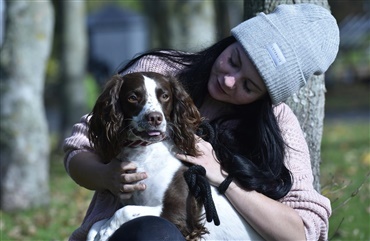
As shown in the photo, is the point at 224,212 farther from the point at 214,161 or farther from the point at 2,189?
the point at 2,189

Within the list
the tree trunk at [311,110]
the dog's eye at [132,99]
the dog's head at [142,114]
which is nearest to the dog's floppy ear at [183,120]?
the dog's head at [142,114]

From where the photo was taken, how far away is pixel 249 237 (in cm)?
358

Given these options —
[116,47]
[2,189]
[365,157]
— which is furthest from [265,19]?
[116,47]

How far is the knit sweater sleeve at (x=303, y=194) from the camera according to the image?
3.63 m

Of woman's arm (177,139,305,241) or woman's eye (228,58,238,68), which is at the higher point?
woman's eye (228,58,238,68)

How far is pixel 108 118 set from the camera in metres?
3.36

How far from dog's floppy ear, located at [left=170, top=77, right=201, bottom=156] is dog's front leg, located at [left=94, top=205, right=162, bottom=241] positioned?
283 millimetres

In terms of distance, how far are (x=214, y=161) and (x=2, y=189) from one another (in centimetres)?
560

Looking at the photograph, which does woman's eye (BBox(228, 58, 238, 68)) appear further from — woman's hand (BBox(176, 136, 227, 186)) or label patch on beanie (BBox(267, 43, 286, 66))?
woman's hand (BBox(176, 136, 227, 186))

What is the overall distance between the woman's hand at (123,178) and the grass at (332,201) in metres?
1.52

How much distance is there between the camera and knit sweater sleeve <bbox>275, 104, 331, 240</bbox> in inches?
143

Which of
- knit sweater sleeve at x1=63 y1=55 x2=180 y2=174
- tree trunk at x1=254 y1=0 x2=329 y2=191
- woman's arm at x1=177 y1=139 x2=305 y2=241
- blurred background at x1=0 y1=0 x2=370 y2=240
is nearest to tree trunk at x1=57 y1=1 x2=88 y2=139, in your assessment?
blurred background at x1=0 y1=0 x2=370 y2=240

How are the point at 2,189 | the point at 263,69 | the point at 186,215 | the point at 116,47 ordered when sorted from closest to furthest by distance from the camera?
the point at 186,215, the point at 263,69, the point at 2,189, the point at 116,47

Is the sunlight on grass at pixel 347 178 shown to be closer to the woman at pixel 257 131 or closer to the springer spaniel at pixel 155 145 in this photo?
the woman at pixel 257 131
